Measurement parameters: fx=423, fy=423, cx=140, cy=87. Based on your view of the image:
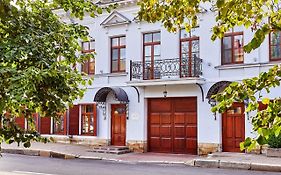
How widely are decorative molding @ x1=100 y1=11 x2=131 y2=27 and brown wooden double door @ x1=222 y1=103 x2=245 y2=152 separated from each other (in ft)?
22.9

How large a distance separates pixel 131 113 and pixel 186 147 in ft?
11.0

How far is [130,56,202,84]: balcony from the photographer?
18.8m

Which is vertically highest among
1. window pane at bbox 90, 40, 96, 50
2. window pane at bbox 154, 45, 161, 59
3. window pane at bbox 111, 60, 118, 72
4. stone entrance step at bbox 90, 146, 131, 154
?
window pane at bbox 90, 40, 96, 50

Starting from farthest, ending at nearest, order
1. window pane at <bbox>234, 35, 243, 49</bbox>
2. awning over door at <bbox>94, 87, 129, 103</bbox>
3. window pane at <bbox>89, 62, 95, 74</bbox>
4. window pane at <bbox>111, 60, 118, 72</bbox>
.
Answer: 1. window pane at <bbox>89, 62, 95, 74</bbox>
2. window pane at <bbox>111, 60, 118, 72</bbox>
3. awning over door at <bbox>94, 87, 129, 103</bbox>
4. window pane at <bbox>234, 35, 243, 49</bbox>

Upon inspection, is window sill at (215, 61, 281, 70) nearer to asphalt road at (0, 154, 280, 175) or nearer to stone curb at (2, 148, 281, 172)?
stone curb at (2, 148, 281, 172)

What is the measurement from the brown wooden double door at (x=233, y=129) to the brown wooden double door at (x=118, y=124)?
5345mm

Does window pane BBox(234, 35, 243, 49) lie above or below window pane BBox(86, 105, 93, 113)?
above

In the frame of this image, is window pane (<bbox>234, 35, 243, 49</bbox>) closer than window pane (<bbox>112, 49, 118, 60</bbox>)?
Yes

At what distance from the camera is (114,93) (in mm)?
20781

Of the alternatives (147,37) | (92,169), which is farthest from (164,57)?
(92,169)

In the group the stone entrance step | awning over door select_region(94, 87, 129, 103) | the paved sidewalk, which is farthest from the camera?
awning over door select_region(94, 87, 129, 103)

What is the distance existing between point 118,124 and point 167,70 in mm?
4197

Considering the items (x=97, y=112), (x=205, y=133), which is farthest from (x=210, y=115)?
(x=97, y=112)

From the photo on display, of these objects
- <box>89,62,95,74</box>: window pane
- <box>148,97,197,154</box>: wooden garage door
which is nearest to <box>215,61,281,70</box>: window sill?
<box>148,97,197,154</box>: wooden garage door
